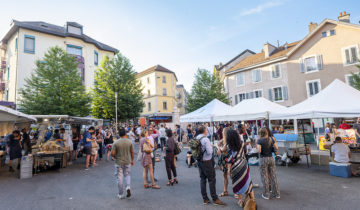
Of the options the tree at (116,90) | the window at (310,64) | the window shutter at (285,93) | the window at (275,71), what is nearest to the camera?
the window at (310,64)

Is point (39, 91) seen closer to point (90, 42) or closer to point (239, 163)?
point (90, 42)

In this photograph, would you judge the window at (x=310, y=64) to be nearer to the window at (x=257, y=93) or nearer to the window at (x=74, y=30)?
the window at (x=257, y=93)

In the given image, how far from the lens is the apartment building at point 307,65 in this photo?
62.2 feet

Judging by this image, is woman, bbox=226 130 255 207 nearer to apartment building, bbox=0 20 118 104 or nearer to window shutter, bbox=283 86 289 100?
window shutter, bbox=283 86 289 100

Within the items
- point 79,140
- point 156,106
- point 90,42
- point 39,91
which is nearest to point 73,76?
point 39,91

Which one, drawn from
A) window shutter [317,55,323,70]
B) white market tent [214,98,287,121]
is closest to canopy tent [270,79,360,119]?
white market tent [214,98,287,121]

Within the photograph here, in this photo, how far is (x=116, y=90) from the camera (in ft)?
73.2

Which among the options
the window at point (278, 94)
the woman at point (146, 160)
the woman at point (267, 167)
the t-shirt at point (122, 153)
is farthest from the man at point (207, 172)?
the window at point (278, 94)

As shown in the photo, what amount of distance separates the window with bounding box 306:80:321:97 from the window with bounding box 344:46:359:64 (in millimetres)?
3049

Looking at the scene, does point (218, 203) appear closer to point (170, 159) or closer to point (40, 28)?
point (170, 159)

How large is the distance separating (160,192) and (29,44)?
23934 mm

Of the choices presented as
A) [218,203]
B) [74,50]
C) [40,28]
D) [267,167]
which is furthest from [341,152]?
[40,28]

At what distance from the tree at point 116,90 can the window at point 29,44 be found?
7.15 m

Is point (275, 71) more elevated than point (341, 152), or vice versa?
point (275, 71)
